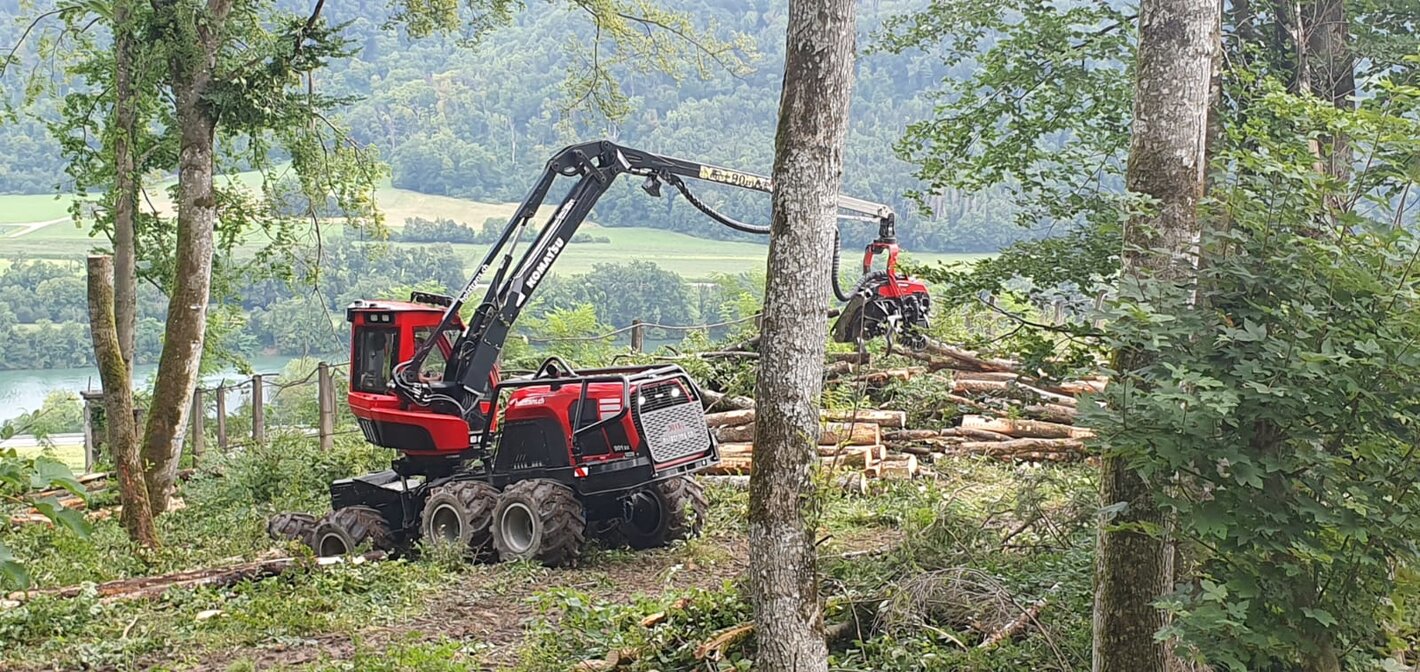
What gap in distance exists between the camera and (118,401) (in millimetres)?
8609

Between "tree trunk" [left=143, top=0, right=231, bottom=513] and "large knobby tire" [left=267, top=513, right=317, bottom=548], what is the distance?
75.4 inches

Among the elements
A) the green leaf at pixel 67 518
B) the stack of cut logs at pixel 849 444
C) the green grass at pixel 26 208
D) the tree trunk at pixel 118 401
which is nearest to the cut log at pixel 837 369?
the stack of cut logs at pixel 849 444

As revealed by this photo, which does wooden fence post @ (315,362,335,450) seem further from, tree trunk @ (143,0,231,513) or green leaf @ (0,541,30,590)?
green leaf @ (0,541,30,590)

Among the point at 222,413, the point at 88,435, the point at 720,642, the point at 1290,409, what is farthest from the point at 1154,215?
the point at 88,435

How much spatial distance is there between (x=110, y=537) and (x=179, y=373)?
7.38ft

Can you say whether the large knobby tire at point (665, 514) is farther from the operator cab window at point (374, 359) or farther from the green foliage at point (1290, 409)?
the green foliage at point (1290, 409)

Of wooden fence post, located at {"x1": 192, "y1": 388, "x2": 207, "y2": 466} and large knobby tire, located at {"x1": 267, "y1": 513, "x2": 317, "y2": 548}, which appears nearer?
large knobby tire, located at {"x1": 267, "y1": 513, "x2": 317, "y2": 548}

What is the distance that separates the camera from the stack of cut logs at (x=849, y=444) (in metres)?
11.7

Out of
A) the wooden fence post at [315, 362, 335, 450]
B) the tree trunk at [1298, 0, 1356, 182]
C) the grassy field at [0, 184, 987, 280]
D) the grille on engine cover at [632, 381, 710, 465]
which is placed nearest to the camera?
the tree trunk at [1298, 0, 1356, 182]

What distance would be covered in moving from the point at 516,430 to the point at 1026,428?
6.29 m

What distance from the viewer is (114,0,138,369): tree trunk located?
11320 mm

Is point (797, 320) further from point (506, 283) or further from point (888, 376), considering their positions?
point (888, 376)

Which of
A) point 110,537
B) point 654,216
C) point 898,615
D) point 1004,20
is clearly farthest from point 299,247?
point 654,216

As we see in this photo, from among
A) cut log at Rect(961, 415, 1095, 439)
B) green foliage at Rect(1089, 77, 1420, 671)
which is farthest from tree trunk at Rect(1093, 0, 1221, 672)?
cut log at Rect(961, 415, 1095, 439)
